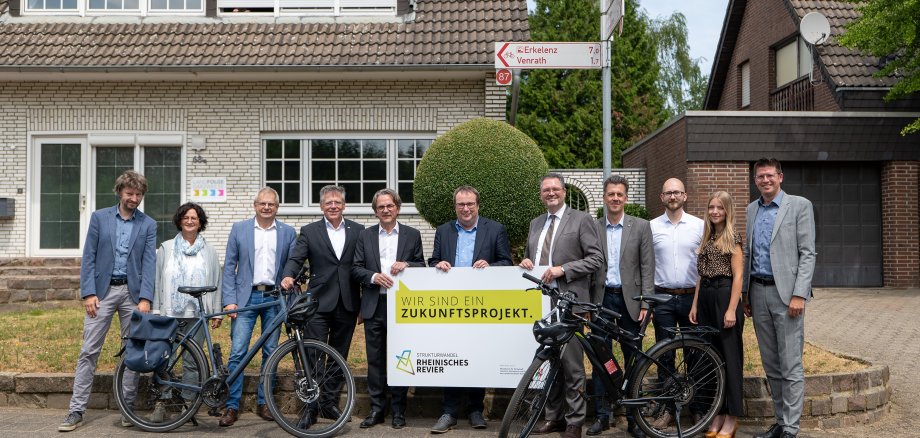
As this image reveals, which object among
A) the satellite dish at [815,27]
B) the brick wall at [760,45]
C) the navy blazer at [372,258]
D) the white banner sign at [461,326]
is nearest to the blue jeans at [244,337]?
the navy blazer at [372,258]

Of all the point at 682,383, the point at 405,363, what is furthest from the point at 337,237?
the point at 682,383

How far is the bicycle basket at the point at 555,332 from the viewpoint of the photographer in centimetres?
569

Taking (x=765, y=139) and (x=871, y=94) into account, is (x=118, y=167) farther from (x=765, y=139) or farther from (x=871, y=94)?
(x=871, y=94)

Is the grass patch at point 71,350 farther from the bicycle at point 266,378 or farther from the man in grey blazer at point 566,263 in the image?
the man in grey blazer at point 566,263

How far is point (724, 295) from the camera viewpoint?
6.09 m

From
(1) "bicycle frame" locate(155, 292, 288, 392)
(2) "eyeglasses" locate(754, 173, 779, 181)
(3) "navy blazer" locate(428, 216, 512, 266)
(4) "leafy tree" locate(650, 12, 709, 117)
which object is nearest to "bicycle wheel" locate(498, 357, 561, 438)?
(3) "navy blazer" locate(428, 216, 512, 266)

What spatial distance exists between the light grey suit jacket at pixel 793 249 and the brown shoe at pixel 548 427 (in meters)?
1.89

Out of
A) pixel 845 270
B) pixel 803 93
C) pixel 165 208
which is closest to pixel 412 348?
pixel 165 208

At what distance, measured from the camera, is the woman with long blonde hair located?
604 centimetres

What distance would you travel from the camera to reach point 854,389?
7062 mm

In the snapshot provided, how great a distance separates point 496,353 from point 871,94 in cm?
1341

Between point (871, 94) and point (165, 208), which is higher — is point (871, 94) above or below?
above

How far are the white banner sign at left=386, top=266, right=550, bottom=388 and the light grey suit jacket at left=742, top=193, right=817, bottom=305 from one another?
173 centimetres

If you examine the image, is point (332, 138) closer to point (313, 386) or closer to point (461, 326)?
point (461, 326)
